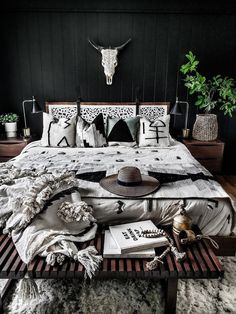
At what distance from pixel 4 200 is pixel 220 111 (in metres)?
3.10

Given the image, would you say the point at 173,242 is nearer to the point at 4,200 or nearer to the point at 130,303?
the point at 130,303

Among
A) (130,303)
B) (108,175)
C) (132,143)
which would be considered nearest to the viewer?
(130,303)

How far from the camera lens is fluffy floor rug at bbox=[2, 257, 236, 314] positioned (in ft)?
5.04

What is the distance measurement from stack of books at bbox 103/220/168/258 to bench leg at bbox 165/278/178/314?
0.18 m

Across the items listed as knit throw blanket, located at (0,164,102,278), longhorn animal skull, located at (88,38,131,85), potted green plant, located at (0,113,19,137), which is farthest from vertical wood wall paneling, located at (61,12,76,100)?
knit throw blanket, located at (0,164,102,278)

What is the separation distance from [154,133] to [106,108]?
84 cm

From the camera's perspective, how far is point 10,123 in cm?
347

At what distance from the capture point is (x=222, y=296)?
164cm

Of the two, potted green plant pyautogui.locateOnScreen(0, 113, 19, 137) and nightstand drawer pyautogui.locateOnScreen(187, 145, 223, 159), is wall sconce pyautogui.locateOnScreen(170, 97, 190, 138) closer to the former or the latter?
nightstand drawer pyautogui.locateOnScreen(187, 145, 223, 159)

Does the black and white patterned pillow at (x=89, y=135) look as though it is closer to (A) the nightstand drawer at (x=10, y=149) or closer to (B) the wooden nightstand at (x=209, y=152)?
(A) the nightstand drawer at (x=10, y=149)

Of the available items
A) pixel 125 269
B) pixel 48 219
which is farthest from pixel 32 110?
pixel 125 269

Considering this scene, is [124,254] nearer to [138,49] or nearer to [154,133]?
[154,133]

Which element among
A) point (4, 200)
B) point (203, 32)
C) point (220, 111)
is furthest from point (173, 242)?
point (203, 32)

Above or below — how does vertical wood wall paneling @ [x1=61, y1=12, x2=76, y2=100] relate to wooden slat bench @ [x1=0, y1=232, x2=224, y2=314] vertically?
above
